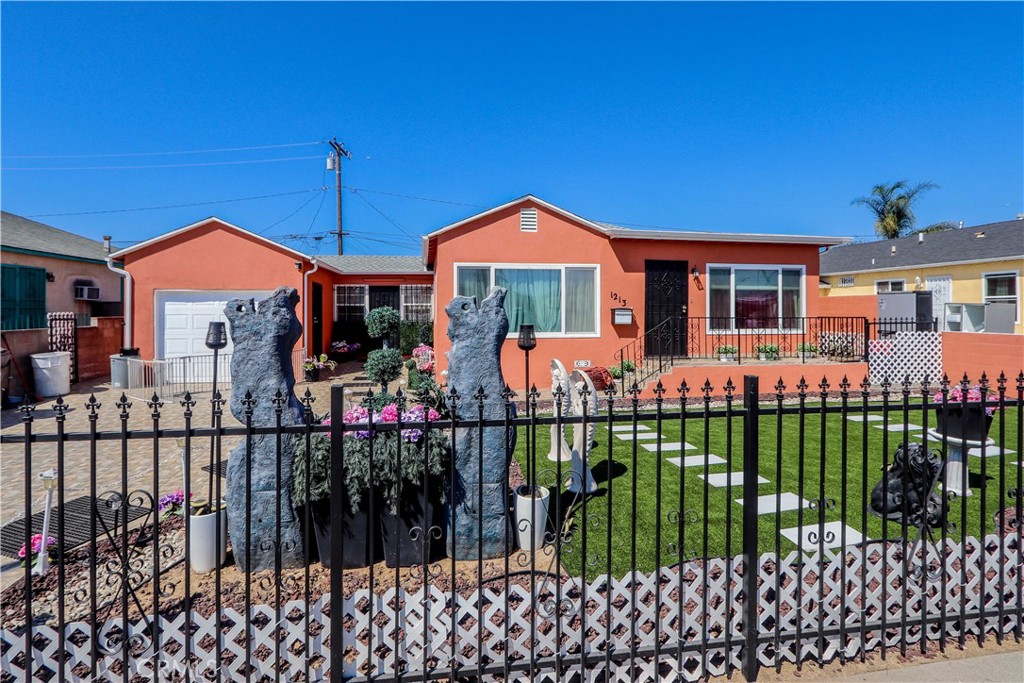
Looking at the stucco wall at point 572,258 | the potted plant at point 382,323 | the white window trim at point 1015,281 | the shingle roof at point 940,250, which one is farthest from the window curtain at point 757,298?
the potted plant at point 382,323

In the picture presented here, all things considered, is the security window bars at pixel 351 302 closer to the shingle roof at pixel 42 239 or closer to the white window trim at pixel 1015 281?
the shingle roof at pixel 42 239

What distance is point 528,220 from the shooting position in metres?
12.6

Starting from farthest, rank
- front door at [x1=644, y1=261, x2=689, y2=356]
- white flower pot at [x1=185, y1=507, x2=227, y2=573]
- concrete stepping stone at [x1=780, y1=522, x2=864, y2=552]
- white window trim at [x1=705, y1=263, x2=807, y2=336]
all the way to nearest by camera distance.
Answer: white window trim at [x1=705, y1=263, x2=807, y2=336], front door at [x1=644, y1=261, x2=689, y2=356], concrete stepping stone at [x1=780, y1=522, x2=864, y2=552], white flower pot at [x1=185, y1=507, x2=227, y2=573]

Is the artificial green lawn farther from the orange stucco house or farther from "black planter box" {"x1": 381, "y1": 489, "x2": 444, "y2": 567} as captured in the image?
the orange stucco house

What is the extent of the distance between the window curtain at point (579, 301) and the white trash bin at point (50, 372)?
11.9 m

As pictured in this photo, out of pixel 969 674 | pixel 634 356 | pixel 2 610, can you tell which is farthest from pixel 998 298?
pixel 2 610

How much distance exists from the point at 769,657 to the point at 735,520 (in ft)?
6.12

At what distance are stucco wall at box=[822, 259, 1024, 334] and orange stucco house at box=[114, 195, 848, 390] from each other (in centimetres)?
336

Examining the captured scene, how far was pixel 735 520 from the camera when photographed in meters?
4.83

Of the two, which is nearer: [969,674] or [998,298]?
[969,674]

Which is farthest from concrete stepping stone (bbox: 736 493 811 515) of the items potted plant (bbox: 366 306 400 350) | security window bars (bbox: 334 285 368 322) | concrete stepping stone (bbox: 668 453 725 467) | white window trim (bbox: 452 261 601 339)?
security window bars (bbox: 334 285 368 322)

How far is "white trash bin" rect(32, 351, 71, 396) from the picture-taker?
1230cm

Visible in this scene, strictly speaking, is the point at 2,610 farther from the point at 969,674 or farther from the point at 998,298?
the point at 998,298

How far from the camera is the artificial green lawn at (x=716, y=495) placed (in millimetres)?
3188
